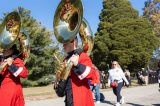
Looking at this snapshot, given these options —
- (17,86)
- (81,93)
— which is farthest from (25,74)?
(81,93)

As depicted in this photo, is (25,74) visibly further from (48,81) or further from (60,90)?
(48,81)

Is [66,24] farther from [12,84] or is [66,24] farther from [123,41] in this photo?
[123,41]

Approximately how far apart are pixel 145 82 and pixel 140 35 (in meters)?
14.1

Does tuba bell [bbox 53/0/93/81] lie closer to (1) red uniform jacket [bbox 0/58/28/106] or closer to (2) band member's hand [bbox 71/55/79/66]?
(2) band member's hand [bbox 71/55/79/66]

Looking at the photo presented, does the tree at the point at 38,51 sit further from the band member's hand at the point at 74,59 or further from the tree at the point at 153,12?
the band member's hand at the point at 74,59

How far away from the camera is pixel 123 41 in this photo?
145 feet

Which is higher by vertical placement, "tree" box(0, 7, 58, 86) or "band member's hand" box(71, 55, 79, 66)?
"tree" box(0, 7, 58, 86)

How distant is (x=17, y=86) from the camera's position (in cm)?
723

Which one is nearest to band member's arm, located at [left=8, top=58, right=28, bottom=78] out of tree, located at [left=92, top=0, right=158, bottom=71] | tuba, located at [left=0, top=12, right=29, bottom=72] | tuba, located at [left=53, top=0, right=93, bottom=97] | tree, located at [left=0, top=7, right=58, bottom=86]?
tuba, located at [left=0, top=12, right=29, bottom=72]

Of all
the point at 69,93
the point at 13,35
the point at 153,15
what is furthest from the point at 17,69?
the point at 153,15

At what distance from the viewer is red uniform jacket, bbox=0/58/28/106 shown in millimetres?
6926

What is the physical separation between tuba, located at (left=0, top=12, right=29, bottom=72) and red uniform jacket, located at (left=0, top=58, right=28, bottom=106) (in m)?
0.40

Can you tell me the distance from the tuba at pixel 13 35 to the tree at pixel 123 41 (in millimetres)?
34844

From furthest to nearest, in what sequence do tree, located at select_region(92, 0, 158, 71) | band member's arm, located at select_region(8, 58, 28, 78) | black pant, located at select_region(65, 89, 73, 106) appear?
tree, located at select_region(92, 0, 158, 71), band member's arm, located at select_region(8, 58, 28, 78), black pant, located at select_region(65, 89, 73, 106)
